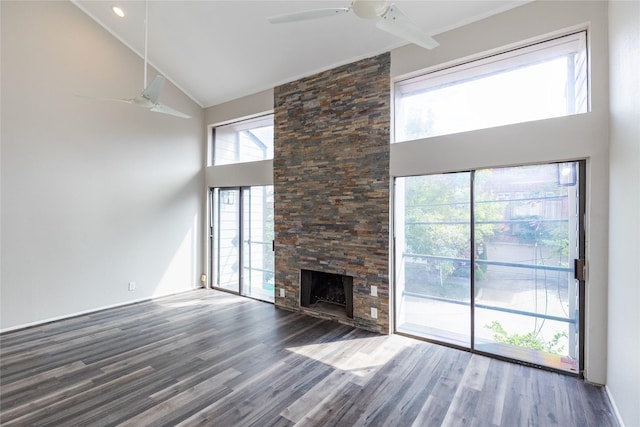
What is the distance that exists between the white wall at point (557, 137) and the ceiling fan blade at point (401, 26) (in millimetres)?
1475

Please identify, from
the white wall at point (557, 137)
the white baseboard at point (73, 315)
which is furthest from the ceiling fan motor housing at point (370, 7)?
the white baseboard at point (73, 315)

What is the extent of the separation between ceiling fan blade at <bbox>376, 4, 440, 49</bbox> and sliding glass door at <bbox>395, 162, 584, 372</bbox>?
1.75m

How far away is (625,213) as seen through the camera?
223 cm

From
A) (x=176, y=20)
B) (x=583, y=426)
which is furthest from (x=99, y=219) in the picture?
(x=583, y=426)

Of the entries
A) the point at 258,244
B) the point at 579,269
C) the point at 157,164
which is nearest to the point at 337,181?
the point at 258,244

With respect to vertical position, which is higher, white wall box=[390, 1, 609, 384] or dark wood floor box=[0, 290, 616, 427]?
white wall box=[390, 1, 609, 384]

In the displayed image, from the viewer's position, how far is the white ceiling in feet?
11.2

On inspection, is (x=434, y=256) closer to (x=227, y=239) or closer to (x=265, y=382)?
(x=265, y=382)

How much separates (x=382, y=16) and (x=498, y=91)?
6.79 ft

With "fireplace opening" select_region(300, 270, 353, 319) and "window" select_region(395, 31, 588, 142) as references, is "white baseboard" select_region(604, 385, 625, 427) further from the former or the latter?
"fireplace opening" select_region(300, 270, 353, 319)

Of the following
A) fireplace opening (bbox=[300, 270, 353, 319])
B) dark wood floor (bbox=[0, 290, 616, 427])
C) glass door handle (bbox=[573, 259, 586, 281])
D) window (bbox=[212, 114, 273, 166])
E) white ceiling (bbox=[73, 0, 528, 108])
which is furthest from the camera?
window (bbox=[212, 114, 273, 166])

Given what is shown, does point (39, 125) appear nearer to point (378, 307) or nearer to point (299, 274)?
point (299, 274)

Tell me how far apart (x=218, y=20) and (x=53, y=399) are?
4.64m

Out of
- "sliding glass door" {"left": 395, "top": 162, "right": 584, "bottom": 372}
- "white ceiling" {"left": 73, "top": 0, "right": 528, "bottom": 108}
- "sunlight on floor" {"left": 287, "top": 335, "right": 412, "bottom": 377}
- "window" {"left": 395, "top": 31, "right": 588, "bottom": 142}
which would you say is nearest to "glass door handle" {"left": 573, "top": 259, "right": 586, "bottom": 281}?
"sliding glass door" {"left": 395, "top": 162, "right": 584, "bottom": 372}
